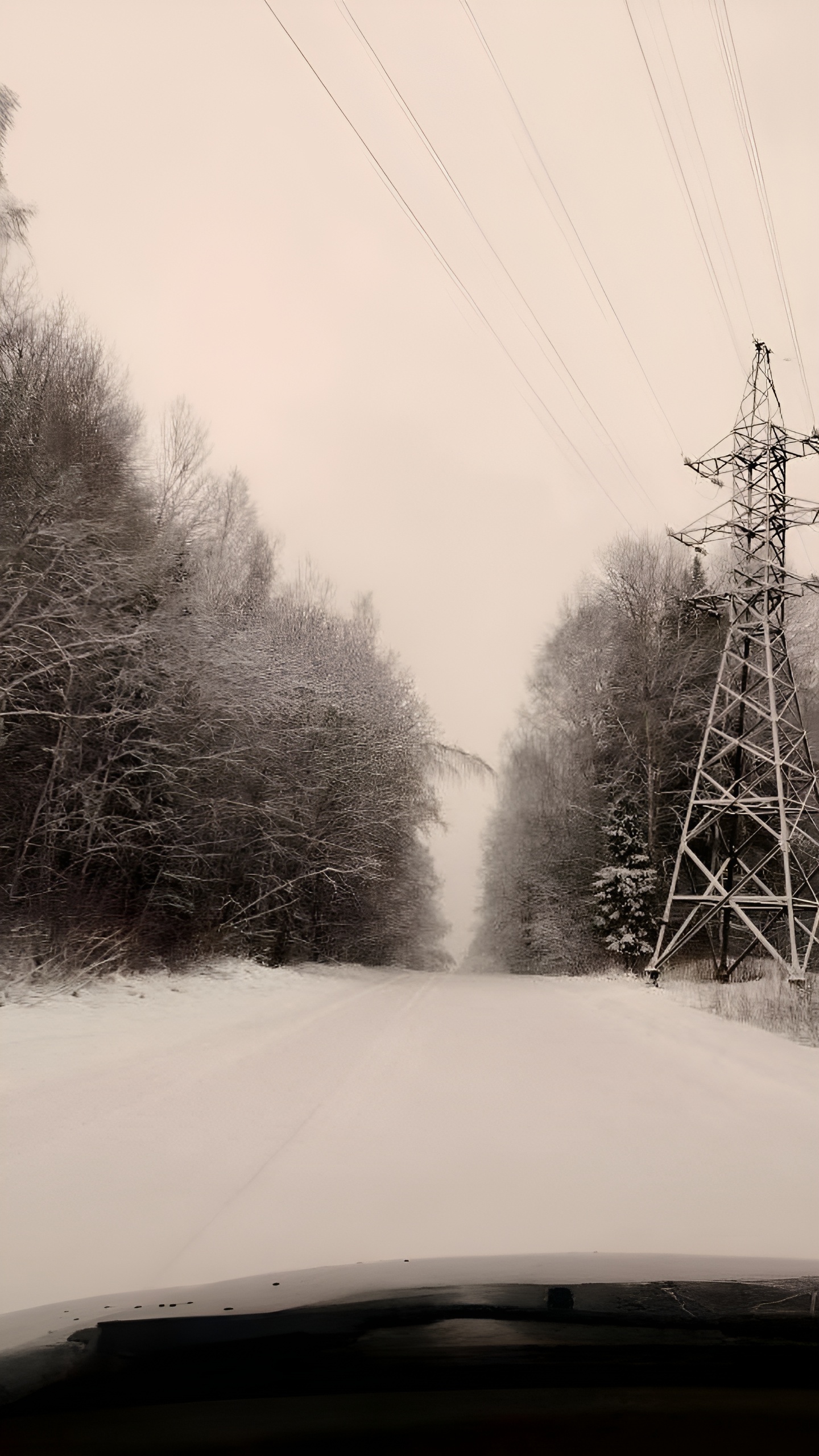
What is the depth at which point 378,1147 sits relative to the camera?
177 inches

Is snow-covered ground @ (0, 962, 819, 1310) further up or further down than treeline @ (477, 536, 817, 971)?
further down

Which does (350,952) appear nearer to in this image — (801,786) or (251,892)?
(251,892)

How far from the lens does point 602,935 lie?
75.6 ft

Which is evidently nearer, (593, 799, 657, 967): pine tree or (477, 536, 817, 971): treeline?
(593, 799, 657, 967): pine tree

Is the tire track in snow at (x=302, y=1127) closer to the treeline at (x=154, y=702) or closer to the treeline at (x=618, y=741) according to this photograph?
the treeline at (x=154, y=702)

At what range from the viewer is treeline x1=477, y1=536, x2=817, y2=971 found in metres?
22.6

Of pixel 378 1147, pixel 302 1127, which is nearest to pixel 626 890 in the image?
pixel 302 1127

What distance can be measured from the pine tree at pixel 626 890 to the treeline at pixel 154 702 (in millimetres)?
5744

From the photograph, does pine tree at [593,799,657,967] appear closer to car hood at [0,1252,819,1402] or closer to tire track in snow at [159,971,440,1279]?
tire track in snow at [159,971,440,1279]

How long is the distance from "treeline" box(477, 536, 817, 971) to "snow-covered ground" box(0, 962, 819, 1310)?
13.7 metres

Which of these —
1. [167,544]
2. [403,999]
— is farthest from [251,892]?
[167,544]

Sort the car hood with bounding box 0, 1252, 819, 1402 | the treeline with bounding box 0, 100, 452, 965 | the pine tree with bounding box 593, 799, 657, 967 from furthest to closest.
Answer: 1. the pine tree with bounding box 593, 799, 657, 967
2. the treeline with bounding box 0, 100, 452, 965
3. the car hood with bounding box 0, 1252, 819, 1402

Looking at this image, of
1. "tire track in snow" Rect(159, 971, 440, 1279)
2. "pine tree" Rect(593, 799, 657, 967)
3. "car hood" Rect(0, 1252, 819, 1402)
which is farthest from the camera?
"pine tree" Rect(593, 799, 657, 967)

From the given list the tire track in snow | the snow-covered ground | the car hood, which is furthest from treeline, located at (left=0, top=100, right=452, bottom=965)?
the car hood
